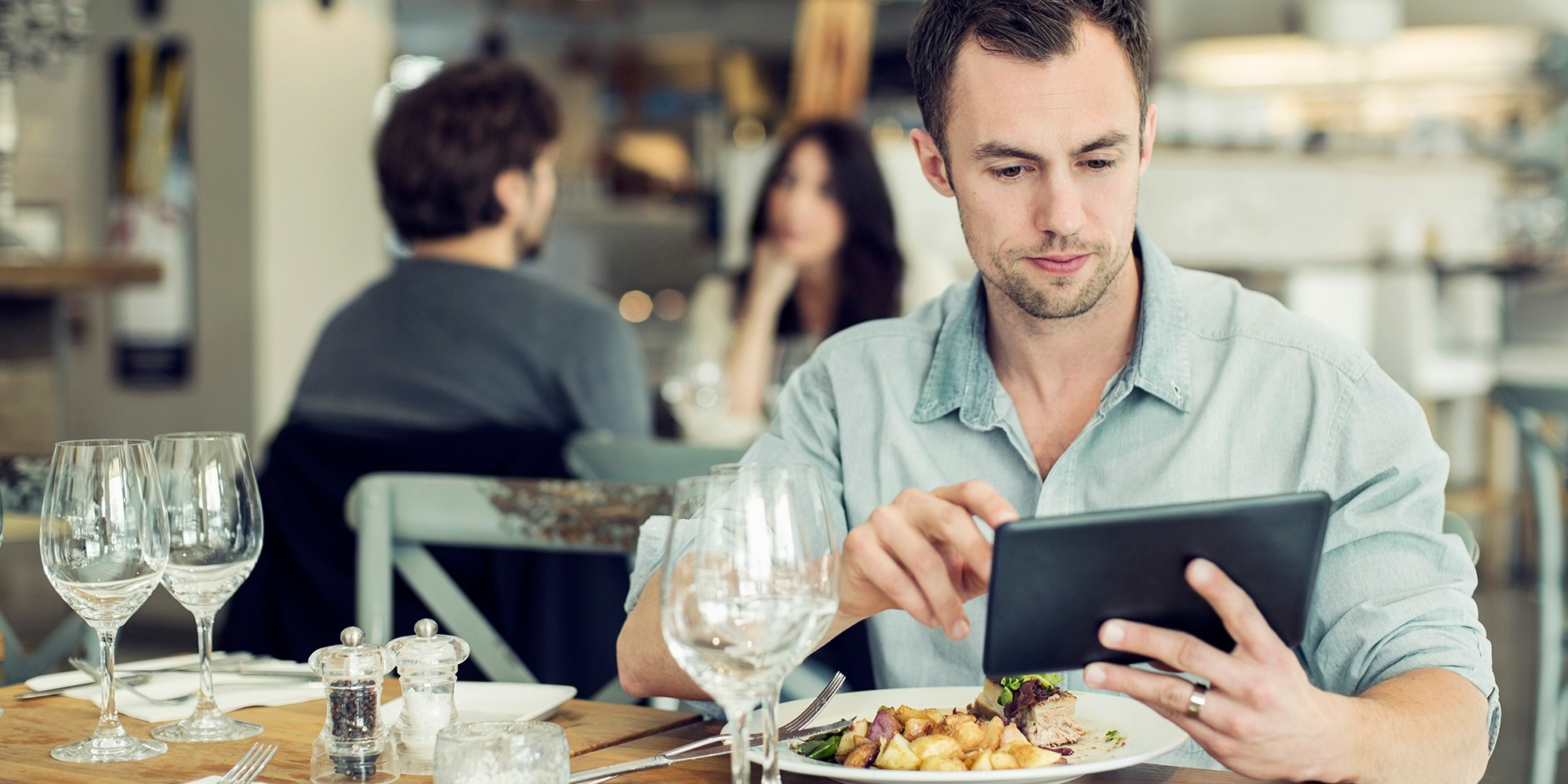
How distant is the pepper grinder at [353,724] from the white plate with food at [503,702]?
0.06m

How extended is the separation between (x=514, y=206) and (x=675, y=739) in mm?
1589

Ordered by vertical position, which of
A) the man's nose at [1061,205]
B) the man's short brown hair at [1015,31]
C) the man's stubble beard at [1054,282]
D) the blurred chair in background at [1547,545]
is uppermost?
the man's short brown hair at [1015,31]

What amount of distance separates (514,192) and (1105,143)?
1.44m

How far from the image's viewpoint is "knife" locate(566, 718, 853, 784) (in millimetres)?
881

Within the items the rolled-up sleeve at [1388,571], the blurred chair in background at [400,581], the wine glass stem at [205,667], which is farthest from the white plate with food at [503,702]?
the blurred chair in background at [400,581]

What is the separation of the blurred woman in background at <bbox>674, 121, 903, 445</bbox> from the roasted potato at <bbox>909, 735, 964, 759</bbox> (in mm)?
2314

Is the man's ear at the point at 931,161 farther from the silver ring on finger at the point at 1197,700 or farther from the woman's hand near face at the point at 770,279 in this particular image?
the woman's hand near face at the point at 770,279

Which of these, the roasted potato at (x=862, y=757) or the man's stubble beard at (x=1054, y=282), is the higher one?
the man's stubble beard at (x=1054, y=282)

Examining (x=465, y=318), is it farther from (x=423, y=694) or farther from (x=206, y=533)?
(x=423, y=694)

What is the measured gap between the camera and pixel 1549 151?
7.64 m

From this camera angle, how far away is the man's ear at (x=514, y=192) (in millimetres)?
2416

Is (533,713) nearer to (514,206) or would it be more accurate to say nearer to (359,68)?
(514,206)

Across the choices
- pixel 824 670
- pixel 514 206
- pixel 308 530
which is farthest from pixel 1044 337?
pixel 514 206

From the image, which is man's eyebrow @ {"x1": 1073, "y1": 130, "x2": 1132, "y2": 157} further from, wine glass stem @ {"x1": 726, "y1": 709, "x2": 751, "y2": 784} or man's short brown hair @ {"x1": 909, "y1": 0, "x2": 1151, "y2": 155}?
wine glass stem @ {"x1": 726, "y1": 709, "x2": 751, "y2": 784}
